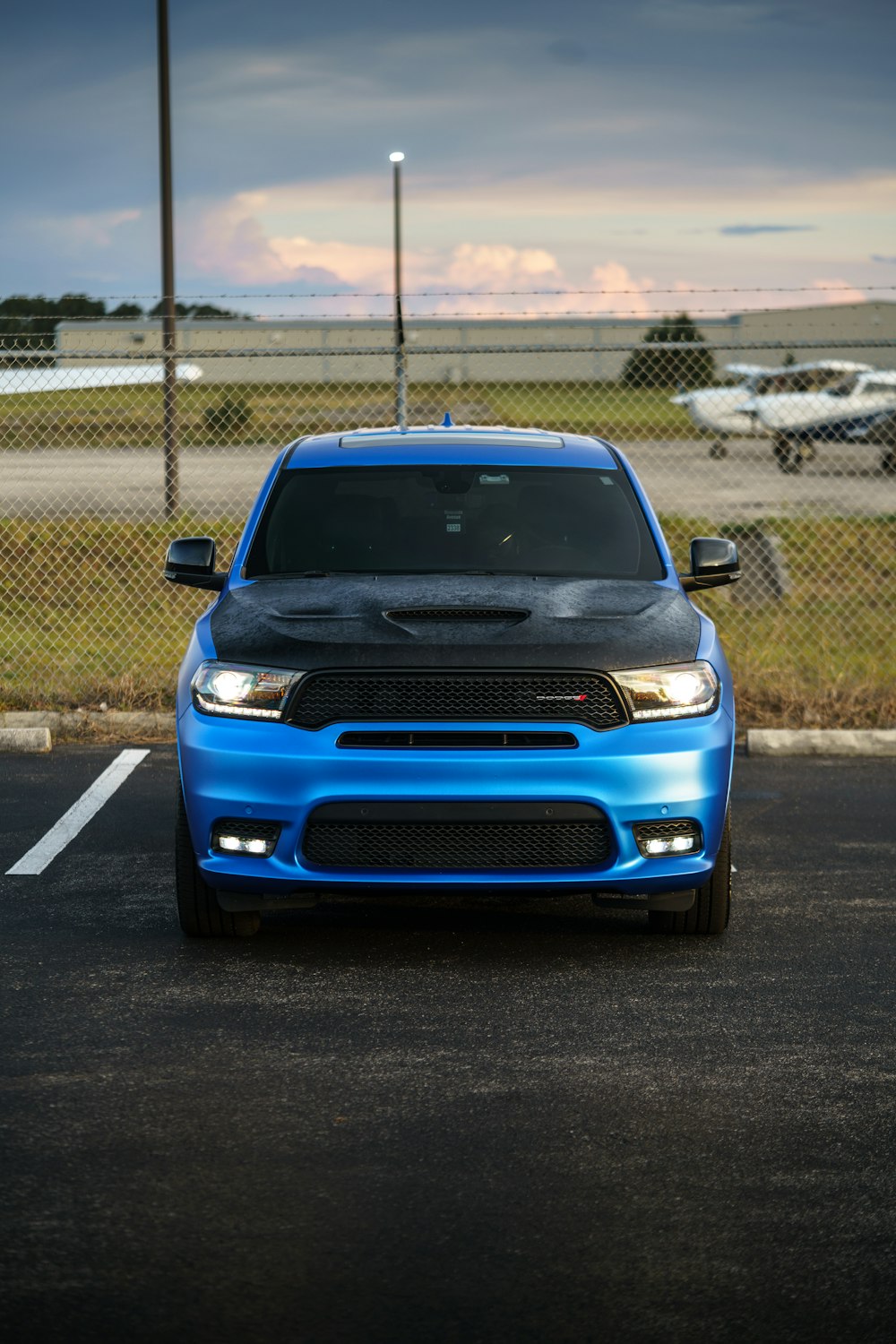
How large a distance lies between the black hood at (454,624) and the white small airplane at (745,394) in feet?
63.8

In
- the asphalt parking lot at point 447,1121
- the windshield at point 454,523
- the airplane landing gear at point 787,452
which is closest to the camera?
the asphalt parking lot at point 447,1121

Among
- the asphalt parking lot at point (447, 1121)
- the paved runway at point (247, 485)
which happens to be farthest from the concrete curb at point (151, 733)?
the paved runway at point (247, 485)

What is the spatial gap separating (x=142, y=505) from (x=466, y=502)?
12398 millimetres

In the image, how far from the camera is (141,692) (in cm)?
1022

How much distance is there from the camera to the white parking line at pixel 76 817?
267 inches

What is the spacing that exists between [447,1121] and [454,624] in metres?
1.81

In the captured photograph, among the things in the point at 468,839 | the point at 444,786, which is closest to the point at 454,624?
the point at 444,786

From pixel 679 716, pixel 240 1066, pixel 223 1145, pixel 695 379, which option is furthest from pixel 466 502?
pixel 695 379

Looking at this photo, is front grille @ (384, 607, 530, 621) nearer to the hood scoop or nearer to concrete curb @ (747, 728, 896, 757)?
the hood scoop

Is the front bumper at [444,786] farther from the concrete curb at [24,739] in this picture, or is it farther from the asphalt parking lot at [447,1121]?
the concrete curb at [24,739]

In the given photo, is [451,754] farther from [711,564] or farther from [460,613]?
[711,564]

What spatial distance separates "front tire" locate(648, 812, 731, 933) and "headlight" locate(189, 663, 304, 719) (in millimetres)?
1555

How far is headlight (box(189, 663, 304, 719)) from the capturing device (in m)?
5.20

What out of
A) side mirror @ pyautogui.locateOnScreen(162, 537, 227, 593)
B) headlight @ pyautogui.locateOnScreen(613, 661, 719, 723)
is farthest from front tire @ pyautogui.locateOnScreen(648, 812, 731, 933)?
side mirror @ pyautogui.locateOnScreen(162, 537, 227, 593)
